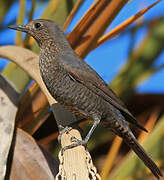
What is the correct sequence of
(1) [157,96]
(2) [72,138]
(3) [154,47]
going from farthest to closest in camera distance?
(1) [157,96] < (3) [154,47] < (2) [72,138]

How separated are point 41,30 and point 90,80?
429mm

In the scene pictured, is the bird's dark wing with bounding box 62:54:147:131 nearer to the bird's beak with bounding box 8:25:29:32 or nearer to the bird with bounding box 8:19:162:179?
the bird with bounding box 8:19:162:179

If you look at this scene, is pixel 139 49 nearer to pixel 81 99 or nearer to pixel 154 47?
pixel 154 47

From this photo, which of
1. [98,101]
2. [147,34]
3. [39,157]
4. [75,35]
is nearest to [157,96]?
[147,34]

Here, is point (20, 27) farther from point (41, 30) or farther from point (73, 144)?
point (73, 144)

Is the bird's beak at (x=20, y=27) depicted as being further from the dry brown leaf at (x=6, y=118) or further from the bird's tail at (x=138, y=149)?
the bird's tail at (x=138, y=149)

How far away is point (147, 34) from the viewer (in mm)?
3146

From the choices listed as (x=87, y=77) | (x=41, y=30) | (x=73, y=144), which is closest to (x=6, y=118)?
(x=73, y=144)

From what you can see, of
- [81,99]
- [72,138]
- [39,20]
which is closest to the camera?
[72,138]

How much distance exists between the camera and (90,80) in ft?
7.55

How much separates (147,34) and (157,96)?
2.47 ft

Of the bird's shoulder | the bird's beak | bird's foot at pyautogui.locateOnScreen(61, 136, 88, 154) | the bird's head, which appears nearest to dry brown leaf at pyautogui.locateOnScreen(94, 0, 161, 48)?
the bird's shoulder

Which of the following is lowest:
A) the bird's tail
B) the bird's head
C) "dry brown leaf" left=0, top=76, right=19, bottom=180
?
the bird's tail

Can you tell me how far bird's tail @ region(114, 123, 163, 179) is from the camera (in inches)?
80.1
